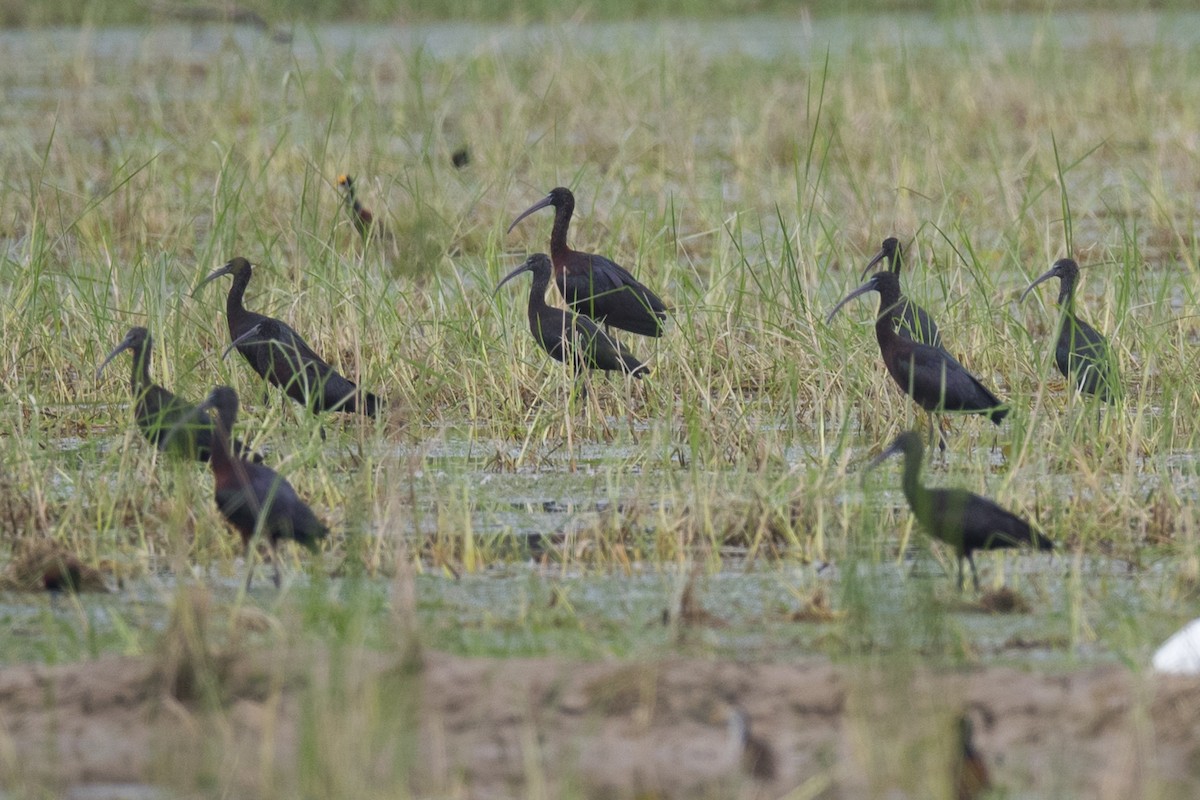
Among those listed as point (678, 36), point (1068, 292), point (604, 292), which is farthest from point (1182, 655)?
point (678, 36)

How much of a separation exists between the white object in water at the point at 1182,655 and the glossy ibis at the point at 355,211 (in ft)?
12.4

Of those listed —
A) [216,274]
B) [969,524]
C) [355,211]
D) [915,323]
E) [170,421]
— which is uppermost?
[355,211]

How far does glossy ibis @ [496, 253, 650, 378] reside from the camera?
629 cm

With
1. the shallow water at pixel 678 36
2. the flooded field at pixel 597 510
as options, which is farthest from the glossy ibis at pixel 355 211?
the shallow water at pixel 678 36

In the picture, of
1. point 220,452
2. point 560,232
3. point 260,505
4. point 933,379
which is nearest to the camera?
point 260,505

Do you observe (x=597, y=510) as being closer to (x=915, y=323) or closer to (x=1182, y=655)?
(x=915, y=323)

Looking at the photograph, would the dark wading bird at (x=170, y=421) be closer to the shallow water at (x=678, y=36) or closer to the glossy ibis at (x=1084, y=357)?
the glossy ibis at (x=1084, y=357)

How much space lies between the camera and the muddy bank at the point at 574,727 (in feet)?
10.3

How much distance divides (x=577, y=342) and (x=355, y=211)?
131cm

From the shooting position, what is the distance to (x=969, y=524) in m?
4.29

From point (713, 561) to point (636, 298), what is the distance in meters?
2.25

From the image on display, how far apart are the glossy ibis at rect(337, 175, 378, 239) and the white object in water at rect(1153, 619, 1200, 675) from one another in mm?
3780

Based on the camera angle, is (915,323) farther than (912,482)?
Yes

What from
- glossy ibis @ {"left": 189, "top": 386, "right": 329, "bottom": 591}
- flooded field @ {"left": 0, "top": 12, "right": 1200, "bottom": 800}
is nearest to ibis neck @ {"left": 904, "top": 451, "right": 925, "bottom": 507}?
flooded field @ {"left": 0, "top": 12, "right": 1200, "bottom": 800}
